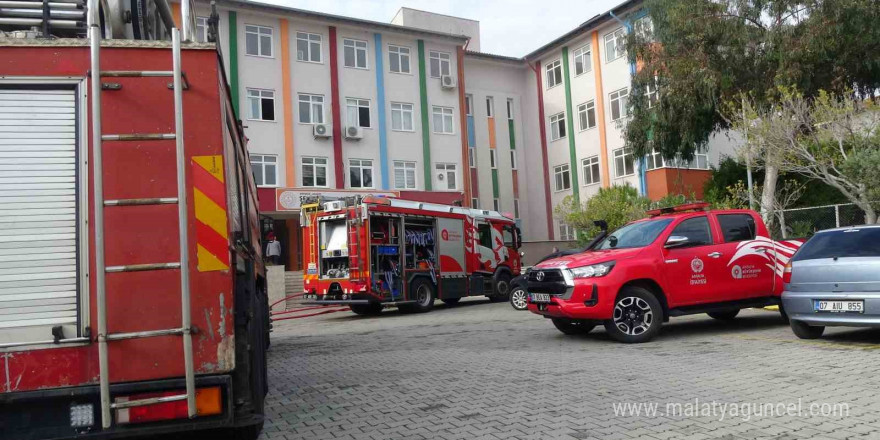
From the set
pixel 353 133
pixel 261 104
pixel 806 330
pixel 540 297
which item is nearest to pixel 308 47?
pixel 261 104

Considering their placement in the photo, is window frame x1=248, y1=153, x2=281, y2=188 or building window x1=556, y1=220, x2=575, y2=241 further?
building window x1=556, y1=220, x2=575, y2=241

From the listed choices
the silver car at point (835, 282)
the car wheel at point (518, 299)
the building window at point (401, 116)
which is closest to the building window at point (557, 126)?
the building window at point (401, 116)

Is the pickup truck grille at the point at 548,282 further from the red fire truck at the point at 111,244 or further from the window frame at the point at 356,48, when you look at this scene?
the window frame at the point at 356,48

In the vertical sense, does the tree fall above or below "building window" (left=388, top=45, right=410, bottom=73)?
below

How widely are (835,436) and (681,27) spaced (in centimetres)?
1879

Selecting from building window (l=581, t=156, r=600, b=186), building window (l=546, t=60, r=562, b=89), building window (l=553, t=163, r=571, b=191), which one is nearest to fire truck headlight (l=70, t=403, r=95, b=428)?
building window (l=581, t=156, r=600, b=186)

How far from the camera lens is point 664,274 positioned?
9.14 meters

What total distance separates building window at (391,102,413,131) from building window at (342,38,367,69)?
246 centimetres

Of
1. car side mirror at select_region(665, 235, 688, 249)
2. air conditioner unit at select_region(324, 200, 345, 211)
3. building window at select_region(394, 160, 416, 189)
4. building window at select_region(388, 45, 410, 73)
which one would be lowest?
car side mirror at select_region(665, 235, 688, 249)

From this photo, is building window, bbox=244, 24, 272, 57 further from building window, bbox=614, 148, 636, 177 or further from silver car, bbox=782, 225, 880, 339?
silver car, bbox=782, 225, 880, 339

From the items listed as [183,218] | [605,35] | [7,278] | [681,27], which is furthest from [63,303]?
[605,35]

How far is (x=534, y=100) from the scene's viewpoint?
126ft

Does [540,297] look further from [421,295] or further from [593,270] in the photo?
[421,295]

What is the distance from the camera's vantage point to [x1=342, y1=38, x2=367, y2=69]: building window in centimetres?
3067
